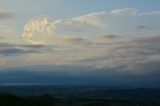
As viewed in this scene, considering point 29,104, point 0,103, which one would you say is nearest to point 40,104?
point 29,104

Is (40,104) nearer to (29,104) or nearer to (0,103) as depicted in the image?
(29,104)

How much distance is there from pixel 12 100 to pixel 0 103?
6764 mm

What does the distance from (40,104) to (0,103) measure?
17.1m

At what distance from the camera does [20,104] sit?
192 m

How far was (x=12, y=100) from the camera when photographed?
199 meters

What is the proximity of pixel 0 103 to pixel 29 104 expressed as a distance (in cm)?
1350

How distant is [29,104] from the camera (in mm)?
189875

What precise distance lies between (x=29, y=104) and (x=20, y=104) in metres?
4.71

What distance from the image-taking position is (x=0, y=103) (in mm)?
194125

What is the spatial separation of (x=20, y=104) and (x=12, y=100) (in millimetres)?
8328

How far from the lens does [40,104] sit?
7603 inches

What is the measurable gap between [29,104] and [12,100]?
498 inches
